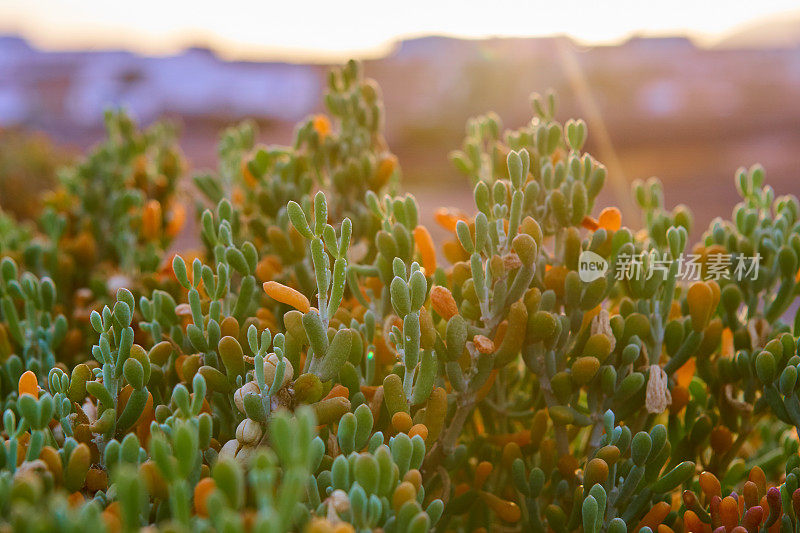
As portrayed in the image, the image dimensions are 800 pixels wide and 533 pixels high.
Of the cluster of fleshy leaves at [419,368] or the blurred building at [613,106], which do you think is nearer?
the cluster of fleshy leaves at [419,368]

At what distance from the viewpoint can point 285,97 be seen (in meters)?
20.6

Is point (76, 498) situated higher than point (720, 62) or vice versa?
point (720, 62)

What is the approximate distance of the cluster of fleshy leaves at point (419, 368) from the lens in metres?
0.99

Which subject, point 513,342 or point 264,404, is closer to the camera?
point 264,404

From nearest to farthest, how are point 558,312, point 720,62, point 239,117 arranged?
point 558,312 < point 720,62 < point 239,117

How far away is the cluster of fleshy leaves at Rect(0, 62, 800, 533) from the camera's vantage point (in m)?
0.99

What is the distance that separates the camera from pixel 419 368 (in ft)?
3.97

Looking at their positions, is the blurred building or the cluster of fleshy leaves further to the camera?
the blurred building

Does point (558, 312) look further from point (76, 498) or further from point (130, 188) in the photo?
point (130, 188)

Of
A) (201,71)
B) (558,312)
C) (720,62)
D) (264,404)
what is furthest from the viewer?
(201,71)

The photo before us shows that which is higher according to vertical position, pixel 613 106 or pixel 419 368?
pixel 613 106

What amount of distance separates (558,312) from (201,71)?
21937 millimetres

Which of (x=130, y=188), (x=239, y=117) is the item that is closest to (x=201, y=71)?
(x=239, y=117)

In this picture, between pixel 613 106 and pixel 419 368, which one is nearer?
pixel 419 368
